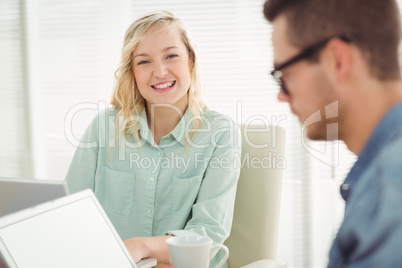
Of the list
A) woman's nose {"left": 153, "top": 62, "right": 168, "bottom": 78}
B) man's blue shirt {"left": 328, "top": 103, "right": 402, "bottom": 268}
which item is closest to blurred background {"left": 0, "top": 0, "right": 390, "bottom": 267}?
woman's nose {"left": 153, "top": 62, "right": 168, "bottom": 78}

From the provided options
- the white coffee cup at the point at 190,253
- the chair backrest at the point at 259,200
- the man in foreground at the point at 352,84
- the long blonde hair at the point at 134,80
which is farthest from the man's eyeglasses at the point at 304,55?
the long blonde hair at the point at 134,80

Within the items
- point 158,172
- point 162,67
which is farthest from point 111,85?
point 158,172

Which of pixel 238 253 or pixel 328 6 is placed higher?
pixel 328 6

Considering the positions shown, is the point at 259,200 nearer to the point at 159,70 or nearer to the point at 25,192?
the point at 159,70

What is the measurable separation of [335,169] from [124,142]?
1271 mm

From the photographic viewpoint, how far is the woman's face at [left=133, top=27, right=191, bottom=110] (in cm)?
164

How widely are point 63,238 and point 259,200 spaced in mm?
805

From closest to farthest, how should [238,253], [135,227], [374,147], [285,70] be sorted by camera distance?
1. [374,147]
2. [285,70]
3. [238,253]
4. [135,227]

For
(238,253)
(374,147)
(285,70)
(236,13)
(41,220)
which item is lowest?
(238,253)

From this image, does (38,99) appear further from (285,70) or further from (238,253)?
(285,70)

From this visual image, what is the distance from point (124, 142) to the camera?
1.71 m

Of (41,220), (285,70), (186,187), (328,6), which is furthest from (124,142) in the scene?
(328,6)

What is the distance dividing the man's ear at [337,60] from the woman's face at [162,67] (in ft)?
3.27

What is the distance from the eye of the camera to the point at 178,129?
1.68 m
